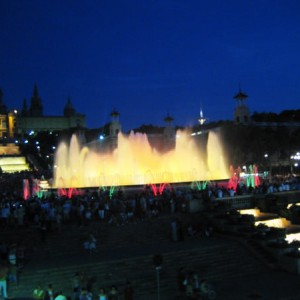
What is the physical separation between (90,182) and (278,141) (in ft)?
102

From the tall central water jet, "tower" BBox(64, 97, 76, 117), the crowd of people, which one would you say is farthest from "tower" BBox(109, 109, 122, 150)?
"tower" BBox(64, 97, 76, 117)

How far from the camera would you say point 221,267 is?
65.3ft

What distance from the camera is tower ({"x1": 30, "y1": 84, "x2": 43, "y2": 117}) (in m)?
190

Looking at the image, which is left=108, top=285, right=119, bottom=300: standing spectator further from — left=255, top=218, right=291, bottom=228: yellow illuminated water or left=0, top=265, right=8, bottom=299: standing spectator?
left=255, top=218, right=291, bottom=228: yellow illuminated water

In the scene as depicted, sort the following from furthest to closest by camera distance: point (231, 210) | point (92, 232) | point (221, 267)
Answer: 1. point (231, 210)
2. point (92, 232)
3. point (221, 267)

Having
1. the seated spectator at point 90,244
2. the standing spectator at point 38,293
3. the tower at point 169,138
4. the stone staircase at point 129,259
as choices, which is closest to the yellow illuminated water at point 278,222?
the stone staircase at point 129,259

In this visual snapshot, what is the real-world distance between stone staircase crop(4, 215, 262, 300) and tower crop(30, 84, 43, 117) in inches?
6752

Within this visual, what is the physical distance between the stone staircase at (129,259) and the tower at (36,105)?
171 metres

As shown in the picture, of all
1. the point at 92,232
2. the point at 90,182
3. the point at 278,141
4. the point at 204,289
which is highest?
the point at 278,141

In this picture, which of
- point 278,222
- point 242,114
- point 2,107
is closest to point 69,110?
point 2,107

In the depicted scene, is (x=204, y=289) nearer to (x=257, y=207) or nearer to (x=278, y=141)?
(x=257, y=207)

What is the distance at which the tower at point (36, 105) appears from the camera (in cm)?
18975

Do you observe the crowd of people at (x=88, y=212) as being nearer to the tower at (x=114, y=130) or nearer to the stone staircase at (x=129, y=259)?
the stone staircase at (x=129, y=259)

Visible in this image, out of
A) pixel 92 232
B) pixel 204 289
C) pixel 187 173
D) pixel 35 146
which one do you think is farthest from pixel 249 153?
pixel 35 146
